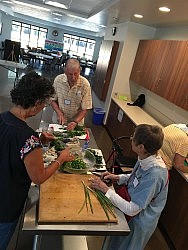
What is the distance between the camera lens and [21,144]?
1206 millimetres

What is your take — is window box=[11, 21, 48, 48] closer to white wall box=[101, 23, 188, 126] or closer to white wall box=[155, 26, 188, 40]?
white wall box=[101, 23, 188, 126]

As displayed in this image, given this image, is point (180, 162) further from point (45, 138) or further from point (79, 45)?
point (79, 45)

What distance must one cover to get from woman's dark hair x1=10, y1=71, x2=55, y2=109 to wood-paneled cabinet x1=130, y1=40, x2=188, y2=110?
2.25 metres

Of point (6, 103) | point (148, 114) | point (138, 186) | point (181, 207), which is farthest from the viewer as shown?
point (6, 103)

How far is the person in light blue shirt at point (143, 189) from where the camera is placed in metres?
1.43

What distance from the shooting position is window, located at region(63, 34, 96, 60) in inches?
726

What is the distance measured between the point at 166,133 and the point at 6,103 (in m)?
4.51

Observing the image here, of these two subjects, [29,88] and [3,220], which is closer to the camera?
[29,88]

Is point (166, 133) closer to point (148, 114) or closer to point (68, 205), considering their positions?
point (68, 205)

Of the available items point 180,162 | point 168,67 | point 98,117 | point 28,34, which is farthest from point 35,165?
point 28,34

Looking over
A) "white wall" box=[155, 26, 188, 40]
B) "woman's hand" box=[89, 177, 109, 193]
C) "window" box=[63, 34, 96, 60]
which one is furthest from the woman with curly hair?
"window" box=[63, 34, 96, 60]

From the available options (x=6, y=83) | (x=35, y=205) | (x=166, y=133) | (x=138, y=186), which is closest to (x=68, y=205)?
(x=35, y=205)

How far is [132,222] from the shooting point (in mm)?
1619

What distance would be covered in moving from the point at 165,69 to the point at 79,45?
16225 mm
